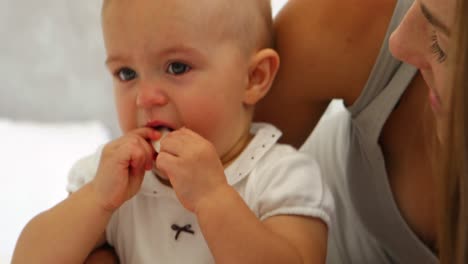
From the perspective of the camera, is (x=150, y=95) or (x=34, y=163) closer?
(x=150, y=95)

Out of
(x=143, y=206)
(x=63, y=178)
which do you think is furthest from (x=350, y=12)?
(x=63, y=178)

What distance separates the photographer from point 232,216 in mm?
664

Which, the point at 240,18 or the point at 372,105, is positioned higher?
the point at 240,18

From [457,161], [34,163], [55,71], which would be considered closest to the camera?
[457,161]

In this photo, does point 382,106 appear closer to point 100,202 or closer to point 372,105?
point 372,105

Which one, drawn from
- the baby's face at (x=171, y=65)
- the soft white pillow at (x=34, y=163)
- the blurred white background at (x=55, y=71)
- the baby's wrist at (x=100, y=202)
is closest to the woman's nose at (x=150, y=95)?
the baby's face at (x=171, y=65)

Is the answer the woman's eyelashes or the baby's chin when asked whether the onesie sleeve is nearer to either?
the baby's chin

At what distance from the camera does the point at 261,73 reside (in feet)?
2.63

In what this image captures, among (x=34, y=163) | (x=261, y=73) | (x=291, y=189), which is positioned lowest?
(x=34, y=163)

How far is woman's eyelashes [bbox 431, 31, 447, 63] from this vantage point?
58 cm

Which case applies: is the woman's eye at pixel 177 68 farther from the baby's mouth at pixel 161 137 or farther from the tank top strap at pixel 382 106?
the tank top strap at pixel 382 106

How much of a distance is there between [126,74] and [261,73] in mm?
157

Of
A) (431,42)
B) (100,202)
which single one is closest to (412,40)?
(431,42)

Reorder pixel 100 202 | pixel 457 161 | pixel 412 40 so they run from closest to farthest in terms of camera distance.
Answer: pixel 457 161 < pixel 412 40 < pixel 100 202
